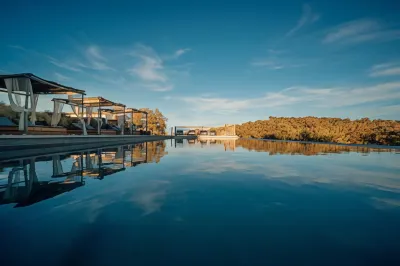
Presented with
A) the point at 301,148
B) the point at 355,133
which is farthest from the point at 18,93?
the point at 355,133

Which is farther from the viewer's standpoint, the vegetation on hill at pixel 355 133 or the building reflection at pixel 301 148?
the vegetation on hill at pixel 355 133

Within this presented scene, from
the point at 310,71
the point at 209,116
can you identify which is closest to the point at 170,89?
the point at 209,116

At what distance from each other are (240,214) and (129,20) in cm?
1713

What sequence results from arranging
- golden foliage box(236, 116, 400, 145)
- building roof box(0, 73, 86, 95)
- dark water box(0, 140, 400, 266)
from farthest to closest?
1. golden foliage box(236, 116, 400, 145)
2. building roof box(0, 73, 86, 95)
3. dark water box(0, 140, 400, 266)

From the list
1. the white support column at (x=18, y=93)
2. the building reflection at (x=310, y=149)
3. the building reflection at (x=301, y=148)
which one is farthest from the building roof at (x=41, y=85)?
the building reflection at (x=310, y=149)

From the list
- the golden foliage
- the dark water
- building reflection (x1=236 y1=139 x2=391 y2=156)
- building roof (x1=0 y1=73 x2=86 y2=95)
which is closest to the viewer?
the dark water

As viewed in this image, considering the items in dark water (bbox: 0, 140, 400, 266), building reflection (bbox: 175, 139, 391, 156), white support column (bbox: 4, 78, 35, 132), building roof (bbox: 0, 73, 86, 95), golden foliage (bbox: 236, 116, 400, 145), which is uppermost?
building roof (bbox: 0, 73, 86, 95)

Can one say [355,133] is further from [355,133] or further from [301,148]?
[301,148]

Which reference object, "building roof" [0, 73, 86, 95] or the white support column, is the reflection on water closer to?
"building roof" [0, 73, 86, 95]

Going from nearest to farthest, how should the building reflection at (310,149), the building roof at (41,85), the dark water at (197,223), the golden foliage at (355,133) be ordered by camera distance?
the dark water at (197,223) → the building roof at (41,85) → the building reflection at (310,149) → the golden foliage at (355,133)

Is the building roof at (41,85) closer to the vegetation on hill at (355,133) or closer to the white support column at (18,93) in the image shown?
the white support column at (18,93)

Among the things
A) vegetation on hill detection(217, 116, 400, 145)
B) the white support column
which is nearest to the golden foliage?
vegetation on hill detection(217, 116, 400, 145)

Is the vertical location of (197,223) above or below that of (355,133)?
below

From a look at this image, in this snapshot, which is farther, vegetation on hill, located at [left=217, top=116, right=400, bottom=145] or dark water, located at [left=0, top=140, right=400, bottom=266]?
vegetation on hill, located at [left=217, top=116, right=400, bottom=145]
